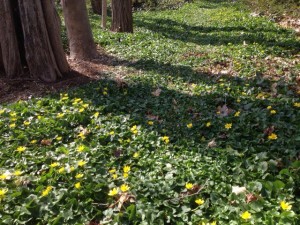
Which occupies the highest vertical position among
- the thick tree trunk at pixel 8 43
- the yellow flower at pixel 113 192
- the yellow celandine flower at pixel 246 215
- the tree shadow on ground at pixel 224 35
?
the thick tree trunk at pixel 8 43

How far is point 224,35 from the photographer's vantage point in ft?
33.0

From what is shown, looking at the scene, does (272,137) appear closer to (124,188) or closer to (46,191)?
(124,188)

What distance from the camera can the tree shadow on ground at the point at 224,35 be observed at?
797cm

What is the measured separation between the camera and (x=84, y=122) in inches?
174

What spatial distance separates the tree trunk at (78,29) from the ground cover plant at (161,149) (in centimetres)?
160

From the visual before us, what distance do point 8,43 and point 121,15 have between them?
5674 millimetres

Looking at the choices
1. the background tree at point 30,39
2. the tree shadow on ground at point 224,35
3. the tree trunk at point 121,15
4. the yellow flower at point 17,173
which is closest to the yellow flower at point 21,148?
the yellow flower at point 17,173

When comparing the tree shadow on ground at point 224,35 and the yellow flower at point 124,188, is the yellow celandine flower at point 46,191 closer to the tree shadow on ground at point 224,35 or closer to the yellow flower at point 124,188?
the yellow flower at point 124,188

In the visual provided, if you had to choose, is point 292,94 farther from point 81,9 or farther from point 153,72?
point 81,9

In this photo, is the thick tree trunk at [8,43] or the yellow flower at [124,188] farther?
the thick tree trunk at [8,43]

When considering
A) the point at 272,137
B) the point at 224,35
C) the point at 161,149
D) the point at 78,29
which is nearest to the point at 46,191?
the point at 161,149

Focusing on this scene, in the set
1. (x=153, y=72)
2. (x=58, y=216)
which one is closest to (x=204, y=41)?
(x=153, y=72)

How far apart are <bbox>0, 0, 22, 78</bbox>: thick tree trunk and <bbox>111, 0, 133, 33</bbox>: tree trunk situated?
538cm

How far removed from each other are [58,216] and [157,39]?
793 centimetres
